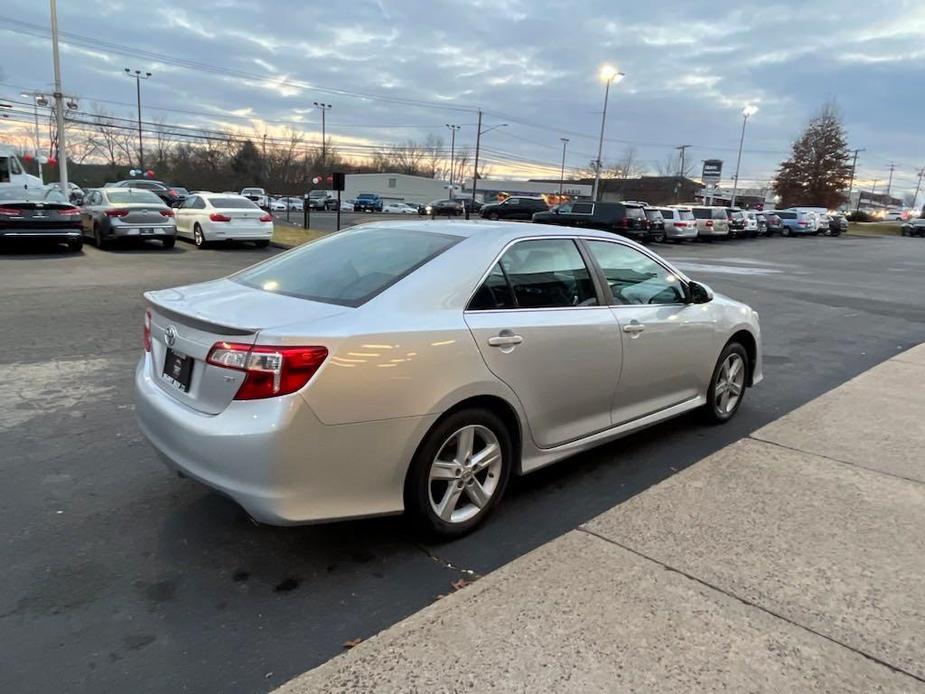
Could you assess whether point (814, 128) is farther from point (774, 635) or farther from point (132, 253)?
point (774, 635)

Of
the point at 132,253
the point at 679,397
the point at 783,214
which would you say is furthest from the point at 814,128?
the point at 679,397

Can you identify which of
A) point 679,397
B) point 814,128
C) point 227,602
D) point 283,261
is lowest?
point 227,602

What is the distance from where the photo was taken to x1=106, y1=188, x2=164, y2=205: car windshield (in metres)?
16.9

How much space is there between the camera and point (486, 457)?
3.32m

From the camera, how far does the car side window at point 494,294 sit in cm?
332

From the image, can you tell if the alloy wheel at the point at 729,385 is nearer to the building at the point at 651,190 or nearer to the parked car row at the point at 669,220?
the parked car row at the point at 669,220

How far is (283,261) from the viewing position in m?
3.97

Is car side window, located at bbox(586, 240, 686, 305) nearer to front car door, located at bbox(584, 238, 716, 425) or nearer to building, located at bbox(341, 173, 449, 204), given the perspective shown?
front car door, located at bbox(584, 238, 716, 425)

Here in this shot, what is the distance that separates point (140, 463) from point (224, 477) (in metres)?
1.65

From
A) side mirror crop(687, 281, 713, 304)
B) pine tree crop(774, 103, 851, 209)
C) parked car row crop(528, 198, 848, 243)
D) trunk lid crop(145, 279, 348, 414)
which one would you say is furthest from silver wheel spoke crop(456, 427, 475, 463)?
pine tree crop(774, 103, 851, 209)

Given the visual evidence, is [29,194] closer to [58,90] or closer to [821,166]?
[58,90]

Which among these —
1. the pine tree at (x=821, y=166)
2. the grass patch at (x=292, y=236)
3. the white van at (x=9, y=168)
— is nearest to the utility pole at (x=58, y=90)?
the white van at (x=9, y=168)

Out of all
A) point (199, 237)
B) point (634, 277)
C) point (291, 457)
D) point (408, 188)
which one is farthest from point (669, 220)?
point (408, 188)

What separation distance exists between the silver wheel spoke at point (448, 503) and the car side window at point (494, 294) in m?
0.88
